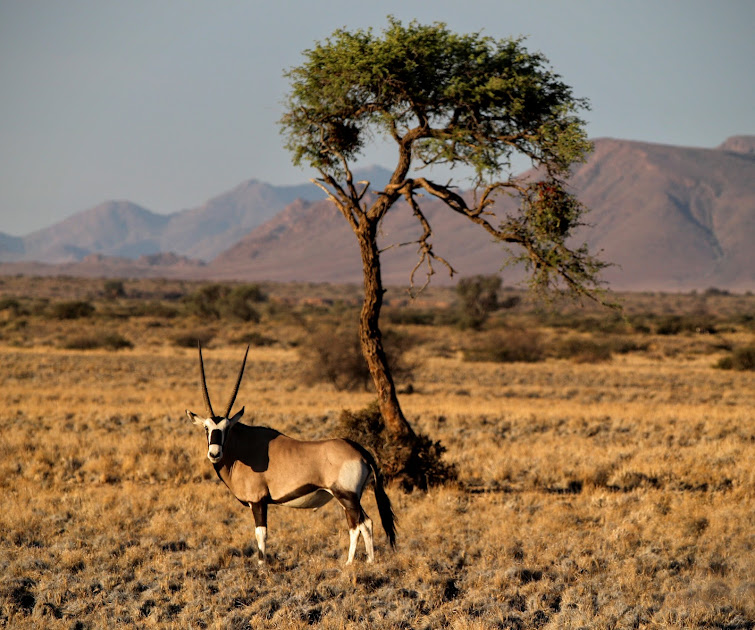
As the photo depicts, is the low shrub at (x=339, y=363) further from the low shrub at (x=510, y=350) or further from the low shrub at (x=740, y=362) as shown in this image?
the low shrub at (x=740, y=362)

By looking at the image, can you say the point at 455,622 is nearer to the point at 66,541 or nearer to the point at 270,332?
the point at 66,541

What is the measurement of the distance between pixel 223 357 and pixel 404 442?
28.6 m

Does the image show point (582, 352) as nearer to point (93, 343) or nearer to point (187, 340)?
point (187, 340)

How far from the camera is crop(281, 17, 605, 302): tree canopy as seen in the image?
11.2m

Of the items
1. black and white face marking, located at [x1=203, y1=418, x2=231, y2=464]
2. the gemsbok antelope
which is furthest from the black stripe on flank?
black and white face marking, located at [x1=203, y1=418, x2=231, y2=464]

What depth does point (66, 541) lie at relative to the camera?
9172 millimetres

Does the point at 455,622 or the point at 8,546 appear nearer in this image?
the point at 455,622

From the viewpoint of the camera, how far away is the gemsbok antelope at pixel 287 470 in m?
7.84

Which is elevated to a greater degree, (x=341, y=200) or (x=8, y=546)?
(x=341, y=200)

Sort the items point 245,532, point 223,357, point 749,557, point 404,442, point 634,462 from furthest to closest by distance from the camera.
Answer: point 223,357 → point 634,462 → point 404,442 → point 245,532 → point 749,557

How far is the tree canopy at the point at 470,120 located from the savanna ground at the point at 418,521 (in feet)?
5.90

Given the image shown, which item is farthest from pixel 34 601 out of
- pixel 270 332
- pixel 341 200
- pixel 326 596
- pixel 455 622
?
pixel 270 332

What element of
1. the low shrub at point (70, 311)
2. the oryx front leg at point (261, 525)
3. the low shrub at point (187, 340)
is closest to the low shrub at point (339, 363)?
the low shrub at point (187, 340)

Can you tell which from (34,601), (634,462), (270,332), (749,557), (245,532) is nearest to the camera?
(34,601)
